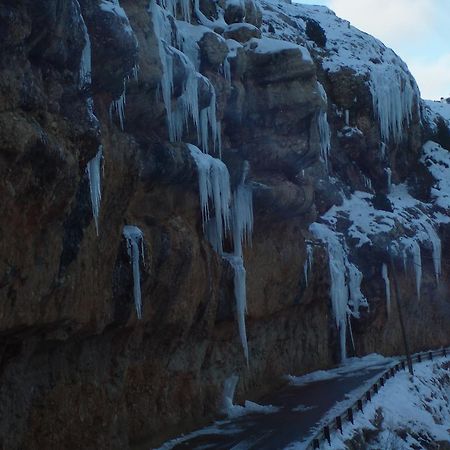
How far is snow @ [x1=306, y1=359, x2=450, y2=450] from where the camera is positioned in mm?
19391

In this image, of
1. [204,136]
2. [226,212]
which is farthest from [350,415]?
[204,136]

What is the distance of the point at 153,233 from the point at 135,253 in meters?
1.58

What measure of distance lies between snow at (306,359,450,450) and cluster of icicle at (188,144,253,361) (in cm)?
484

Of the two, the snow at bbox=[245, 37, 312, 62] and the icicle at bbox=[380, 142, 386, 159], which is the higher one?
the icicle at bbox=[380, 142, 386, 159]

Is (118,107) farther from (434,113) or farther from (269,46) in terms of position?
(434,113)

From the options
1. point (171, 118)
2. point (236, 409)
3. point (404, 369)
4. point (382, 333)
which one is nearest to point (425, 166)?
point (382, 333)

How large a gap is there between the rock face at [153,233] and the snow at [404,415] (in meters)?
4.61

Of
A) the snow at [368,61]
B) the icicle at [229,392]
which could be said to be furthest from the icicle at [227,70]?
the snow at [368,61]

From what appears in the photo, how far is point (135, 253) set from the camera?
53.9 feet

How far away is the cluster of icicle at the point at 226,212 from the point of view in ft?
62.9

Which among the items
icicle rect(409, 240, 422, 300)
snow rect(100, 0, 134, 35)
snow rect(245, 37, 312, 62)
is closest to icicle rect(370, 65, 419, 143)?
icicle rect(409, 240, 422, 300)

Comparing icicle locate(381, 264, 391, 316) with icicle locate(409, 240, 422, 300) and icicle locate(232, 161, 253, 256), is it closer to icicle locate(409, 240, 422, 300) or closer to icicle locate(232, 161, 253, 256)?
icicle locate(409, 240, 422, 300)

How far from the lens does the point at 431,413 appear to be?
2503 cm

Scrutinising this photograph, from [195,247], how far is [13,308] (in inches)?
310
